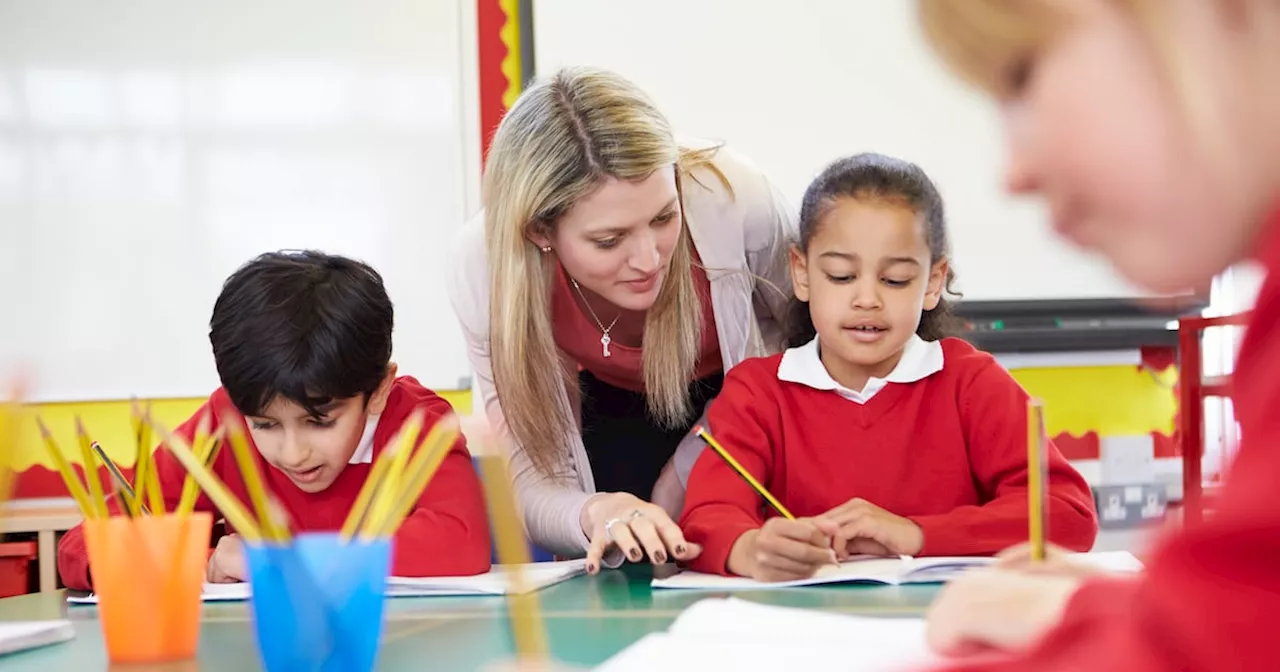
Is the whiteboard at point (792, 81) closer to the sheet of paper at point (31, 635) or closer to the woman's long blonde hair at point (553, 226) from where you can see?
the woman's long blonde hair at point (553, 226)

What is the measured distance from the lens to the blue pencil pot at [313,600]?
2.24ft

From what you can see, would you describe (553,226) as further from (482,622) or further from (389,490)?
(389,490)

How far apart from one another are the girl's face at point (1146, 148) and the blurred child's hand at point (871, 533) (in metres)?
0.87

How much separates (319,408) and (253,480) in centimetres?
89

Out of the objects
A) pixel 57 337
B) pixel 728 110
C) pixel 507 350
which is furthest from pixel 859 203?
pixel 57 337

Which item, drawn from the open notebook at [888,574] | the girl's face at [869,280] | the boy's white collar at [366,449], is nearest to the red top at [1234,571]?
the open notebook at [888,574]

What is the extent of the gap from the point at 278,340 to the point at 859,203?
0.74 meters

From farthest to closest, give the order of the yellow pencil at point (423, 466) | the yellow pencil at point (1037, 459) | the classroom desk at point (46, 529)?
1. the classroom desk at point (46, 529)
2. the yellow pencil at point (423, 466)
3. the yellow pencil at point (1037, 459)

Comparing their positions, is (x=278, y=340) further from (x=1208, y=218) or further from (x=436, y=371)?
(x=436, y=371)

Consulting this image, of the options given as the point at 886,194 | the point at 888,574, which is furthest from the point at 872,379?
the point at 888,574

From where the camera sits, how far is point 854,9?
3.02 metres

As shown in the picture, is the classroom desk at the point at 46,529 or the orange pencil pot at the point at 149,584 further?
the classroom desk at the point at 46,529

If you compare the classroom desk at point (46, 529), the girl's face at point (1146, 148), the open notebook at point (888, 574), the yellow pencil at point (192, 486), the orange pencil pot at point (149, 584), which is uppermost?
the girl's face at point (1146, 148)

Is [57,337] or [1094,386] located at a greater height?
[57,337]
